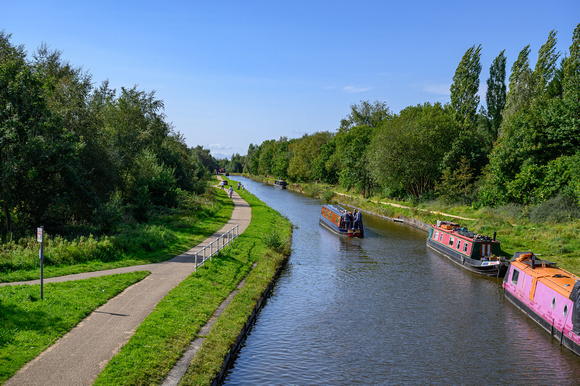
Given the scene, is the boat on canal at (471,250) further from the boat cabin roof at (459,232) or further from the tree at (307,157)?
the tree at (307,157)

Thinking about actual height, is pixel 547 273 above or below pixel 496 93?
below

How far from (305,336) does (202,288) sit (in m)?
4.50

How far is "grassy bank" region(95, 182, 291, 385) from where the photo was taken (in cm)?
1053

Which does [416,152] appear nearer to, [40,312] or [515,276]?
[515,276]

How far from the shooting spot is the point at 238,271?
21125 millimetres

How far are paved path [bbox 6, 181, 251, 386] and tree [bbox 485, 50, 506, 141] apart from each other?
202 feet

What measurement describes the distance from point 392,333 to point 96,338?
1033 centimetres

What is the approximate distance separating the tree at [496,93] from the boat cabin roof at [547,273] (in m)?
50.8

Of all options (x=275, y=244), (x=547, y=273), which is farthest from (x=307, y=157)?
(x=547, y=273)

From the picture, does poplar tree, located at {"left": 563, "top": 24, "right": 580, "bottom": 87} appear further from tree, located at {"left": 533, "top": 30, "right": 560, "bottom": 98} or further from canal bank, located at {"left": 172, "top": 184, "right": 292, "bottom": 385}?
canal bank, located at {"left": 172, "top": 184, "right": 292, "bottom": 385}

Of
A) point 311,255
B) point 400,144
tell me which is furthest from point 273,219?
point 400,144

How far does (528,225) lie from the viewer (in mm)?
34312

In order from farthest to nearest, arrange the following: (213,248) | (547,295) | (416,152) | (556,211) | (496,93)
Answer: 1. (496,93)
2. (416,152)
3. (556,211)
4. (213,248)
5. (547,295)

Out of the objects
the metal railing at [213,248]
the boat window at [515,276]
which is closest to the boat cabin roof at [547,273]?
the boat window at [515,276]
